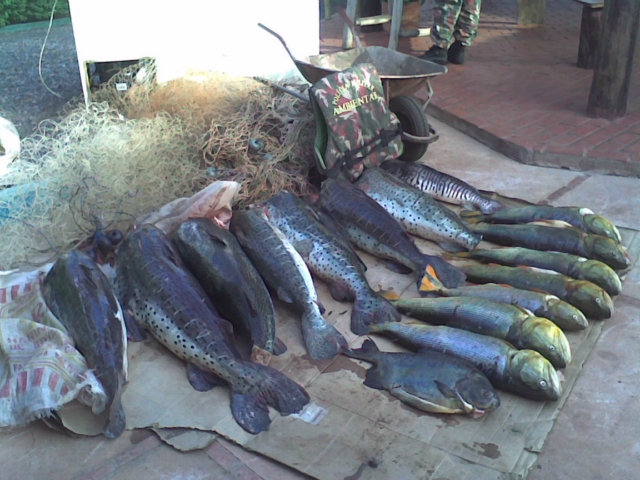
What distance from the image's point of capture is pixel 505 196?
4617 millimetres

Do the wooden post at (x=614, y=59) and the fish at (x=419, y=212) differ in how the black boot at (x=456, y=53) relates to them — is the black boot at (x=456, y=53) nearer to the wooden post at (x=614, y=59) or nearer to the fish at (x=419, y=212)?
the wooden post at (x=614, y=59)

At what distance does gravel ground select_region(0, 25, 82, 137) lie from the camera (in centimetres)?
638

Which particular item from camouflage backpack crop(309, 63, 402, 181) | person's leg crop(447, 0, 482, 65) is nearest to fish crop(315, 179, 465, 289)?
camouflage backpack crop(309, 63, 402, 181)

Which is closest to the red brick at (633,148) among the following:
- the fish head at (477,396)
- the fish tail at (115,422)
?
the fish head at (477,396)

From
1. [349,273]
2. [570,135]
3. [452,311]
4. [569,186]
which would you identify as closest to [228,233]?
[349,273]

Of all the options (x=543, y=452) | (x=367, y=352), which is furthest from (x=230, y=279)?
(x=543, y=452)

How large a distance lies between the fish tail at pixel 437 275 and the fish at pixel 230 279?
2.70 ft

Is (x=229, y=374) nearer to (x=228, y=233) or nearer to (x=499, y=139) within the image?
(x=228, y=233)

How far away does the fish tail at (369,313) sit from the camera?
10.9 ft

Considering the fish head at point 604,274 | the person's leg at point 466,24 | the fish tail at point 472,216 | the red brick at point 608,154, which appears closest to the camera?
the fish head at point 604,274

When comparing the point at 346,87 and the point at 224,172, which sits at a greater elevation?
the point at 346,87

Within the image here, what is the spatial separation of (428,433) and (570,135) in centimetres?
346

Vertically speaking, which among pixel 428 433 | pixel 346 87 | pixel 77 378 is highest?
pixel 346 87

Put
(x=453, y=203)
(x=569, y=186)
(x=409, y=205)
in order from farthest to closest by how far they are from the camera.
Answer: (x=569, y=186), (x=453, y=203), (x=409, y=205)
